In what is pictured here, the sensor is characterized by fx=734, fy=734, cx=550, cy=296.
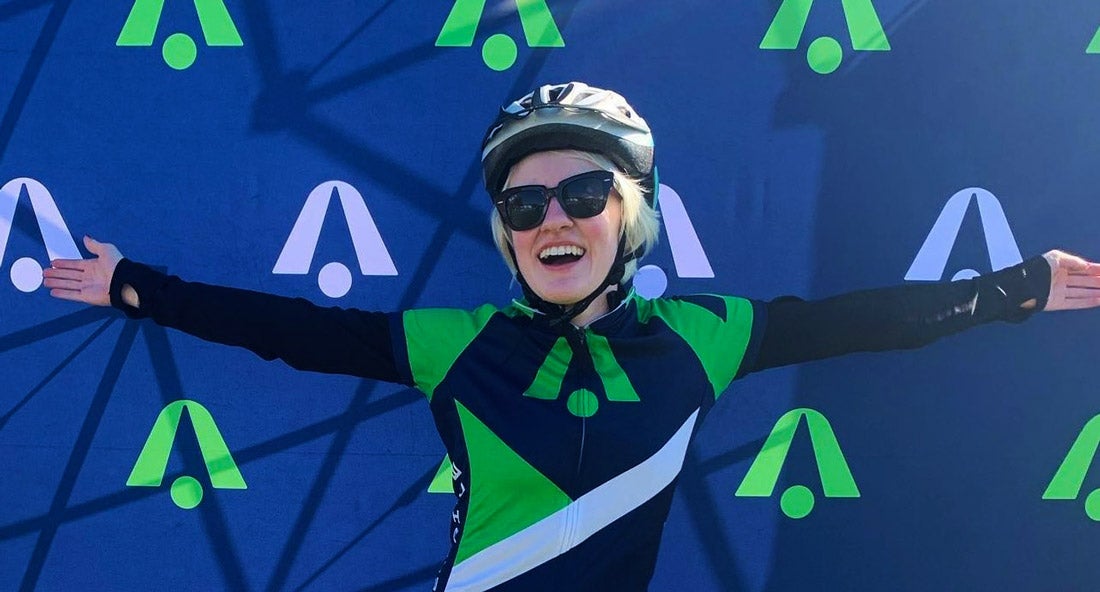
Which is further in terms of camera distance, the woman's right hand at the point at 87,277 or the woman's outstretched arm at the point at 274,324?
the woman's right hand at the point at 87,277

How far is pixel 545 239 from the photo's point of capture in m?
1.63

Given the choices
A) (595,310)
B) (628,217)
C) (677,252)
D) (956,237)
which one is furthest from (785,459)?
→ (628,217)

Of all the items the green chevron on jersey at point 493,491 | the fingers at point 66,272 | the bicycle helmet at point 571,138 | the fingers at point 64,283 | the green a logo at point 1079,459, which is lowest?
the green chevron on jersey at point 493,491

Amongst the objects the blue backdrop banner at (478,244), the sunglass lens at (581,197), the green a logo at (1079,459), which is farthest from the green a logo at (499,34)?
the green a logo at (1079,459)

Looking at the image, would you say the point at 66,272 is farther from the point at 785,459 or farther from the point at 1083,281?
the point at 1083,281

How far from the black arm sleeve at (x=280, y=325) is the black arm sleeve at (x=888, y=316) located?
919mm

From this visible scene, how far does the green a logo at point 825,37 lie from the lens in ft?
7.57

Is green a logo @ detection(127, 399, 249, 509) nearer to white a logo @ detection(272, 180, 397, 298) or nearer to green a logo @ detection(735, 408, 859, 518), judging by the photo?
white a logo @ detection(272, 180, 397, 298)

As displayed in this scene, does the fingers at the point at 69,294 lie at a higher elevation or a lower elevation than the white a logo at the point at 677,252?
lower

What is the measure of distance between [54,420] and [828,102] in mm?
2754

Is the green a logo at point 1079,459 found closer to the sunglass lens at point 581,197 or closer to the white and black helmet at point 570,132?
the white and black helmet at point 570,132

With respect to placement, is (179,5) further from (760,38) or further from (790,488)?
(790,488)

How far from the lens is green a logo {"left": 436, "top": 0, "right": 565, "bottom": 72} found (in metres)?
2.32

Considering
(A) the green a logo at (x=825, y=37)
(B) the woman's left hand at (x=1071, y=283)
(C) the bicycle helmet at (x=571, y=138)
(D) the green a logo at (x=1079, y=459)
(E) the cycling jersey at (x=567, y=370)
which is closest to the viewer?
(E) the cycling jersey at (x=567, y=370)
